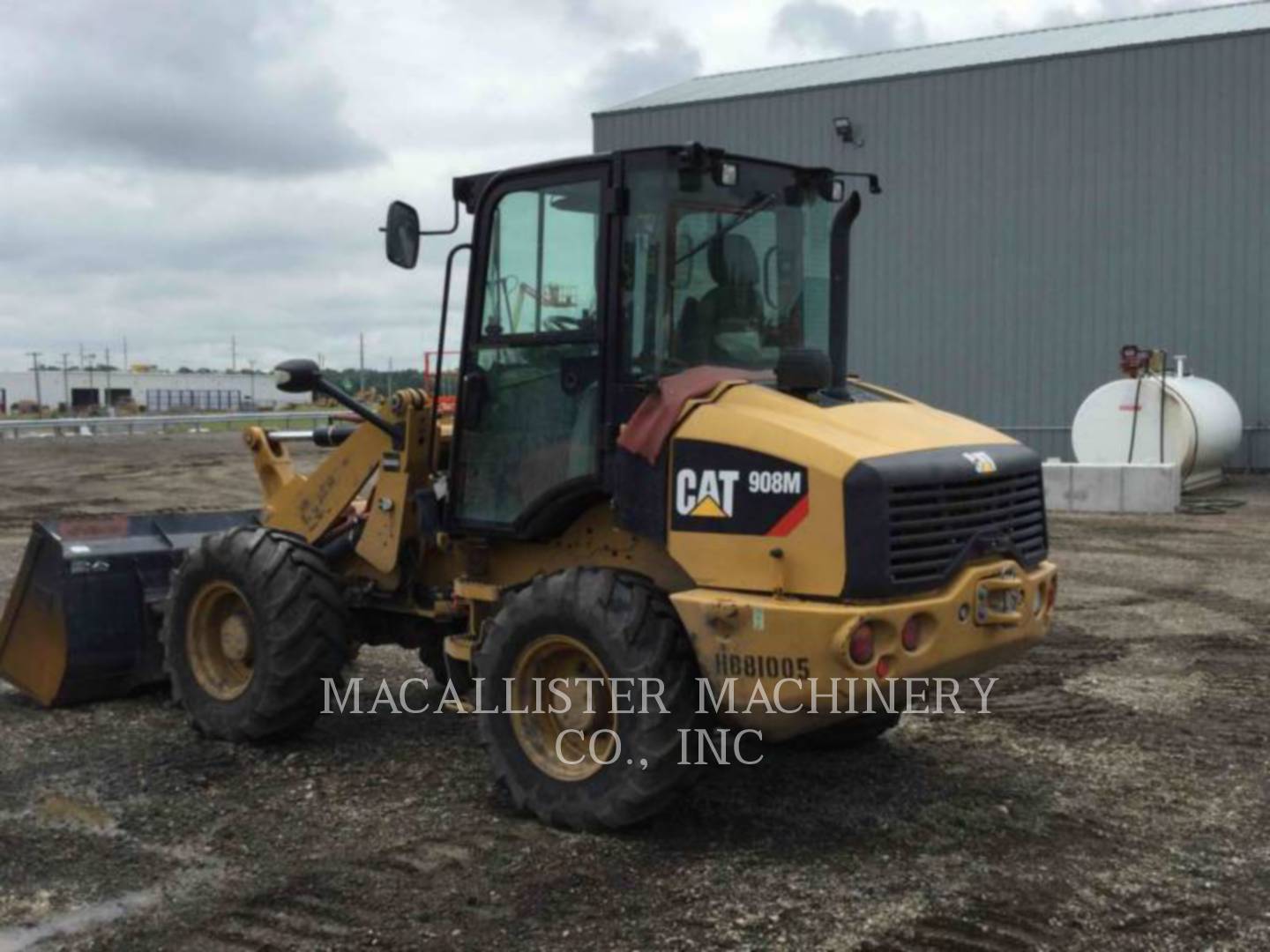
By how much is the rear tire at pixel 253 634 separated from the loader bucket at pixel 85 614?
2.22 ft

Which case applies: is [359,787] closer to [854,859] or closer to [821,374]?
[854,859]

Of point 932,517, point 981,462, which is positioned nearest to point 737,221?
point 981,462

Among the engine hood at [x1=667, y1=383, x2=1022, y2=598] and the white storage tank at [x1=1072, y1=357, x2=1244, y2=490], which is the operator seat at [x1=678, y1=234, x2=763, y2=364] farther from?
the white storage tank at [x1=1072, y1=357, x2=1244, y2=490]

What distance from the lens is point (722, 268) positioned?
541 centimetres

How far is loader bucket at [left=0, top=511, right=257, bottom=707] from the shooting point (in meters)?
6.96

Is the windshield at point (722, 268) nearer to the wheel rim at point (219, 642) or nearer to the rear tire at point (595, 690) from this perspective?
the rear tire at point (595, 690)

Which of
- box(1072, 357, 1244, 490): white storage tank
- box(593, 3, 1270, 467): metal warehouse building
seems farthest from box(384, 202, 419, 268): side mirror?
box(593, 3, 1270, 467): metal warehouse building

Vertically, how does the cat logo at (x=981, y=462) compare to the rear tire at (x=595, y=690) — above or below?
above

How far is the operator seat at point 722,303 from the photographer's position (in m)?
5.32

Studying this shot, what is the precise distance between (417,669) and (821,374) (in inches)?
155

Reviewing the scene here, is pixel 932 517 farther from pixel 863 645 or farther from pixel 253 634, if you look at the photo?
pixel 253 634


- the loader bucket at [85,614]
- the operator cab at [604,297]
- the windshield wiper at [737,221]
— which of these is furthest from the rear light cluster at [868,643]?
the loader bucket at [85,614]

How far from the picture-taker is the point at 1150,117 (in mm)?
22906

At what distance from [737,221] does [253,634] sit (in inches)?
114
